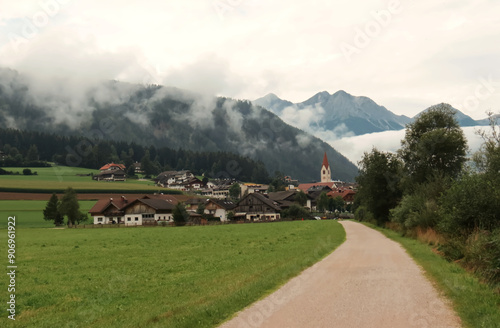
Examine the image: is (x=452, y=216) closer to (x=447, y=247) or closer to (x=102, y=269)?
(x=447, y=247)

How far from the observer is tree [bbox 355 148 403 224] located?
62.3 metres

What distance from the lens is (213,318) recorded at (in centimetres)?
1093

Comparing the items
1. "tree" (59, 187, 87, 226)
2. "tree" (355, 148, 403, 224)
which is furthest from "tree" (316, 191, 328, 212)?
"tree" (355, 148, 403, 224)

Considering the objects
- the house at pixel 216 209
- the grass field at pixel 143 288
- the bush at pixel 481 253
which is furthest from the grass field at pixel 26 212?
the bush at pixel 481 253

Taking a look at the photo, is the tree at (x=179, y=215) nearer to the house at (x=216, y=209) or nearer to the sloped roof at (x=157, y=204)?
the sloped roof at (x=157, y=204)

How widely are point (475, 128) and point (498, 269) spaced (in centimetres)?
2615

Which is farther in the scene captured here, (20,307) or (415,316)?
(20,307)

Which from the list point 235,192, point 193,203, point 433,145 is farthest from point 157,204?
point 235,192

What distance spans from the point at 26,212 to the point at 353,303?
105m

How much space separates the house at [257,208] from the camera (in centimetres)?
12875

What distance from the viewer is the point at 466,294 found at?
43.5 feet

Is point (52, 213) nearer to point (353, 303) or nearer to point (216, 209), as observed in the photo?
point (216, 209)

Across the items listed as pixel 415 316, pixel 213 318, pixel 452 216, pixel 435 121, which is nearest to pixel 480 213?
pixel 452 216

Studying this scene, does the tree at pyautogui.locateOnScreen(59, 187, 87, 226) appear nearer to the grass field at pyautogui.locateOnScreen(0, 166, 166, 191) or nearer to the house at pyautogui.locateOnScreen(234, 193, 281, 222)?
the grass field at pyautogui.locateOnScreen(0, 166, 166, 191)
